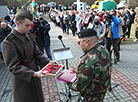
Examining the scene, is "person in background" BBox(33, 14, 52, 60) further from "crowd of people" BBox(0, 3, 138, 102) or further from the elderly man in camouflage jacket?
the elderly man in camouflage jacket

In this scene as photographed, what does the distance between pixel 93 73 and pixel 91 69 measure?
66mm

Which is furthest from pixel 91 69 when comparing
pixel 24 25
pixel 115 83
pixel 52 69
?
pixel 115 83

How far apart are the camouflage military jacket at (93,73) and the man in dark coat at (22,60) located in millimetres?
646

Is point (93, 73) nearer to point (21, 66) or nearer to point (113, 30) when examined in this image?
point (21, 66)

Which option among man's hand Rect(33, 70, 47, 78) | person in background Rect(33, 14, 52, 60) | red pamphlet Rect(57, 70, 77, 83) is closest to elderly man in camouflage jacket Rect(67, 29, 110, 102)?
red pamphlet Rect(57, 70, 77, 83)

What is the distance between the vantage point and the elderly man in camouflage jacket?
1.57m

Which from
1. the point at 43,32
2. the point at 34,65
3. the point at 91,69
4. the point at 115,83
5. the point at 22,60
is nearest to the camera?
the point at 91,69

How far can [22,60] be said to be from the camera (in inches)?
79.6

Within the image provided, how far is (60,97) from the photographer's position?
3.64 meters

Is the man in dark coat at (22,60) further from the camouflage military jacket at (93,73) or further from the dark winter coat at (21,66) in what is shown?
the camouflage military jacket at (93,73)

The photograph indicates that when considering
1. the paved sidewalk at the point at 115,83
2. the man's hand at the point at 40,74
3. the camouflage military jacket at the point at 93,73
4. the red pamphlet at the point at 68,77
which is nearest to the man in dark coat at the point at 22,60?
the man's hand at the point at 40,74

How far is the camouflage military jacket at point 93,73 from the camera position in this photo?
156 centimetres

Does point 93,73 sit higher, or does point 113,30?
point 113,30

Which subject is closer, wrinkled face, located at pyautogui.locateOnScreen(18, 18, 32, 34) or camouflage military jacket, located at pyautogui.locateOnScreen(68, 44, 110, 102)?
camouflage military jacket, located at pyautogui.locateOnScreen(68, 44, 110, 102)
